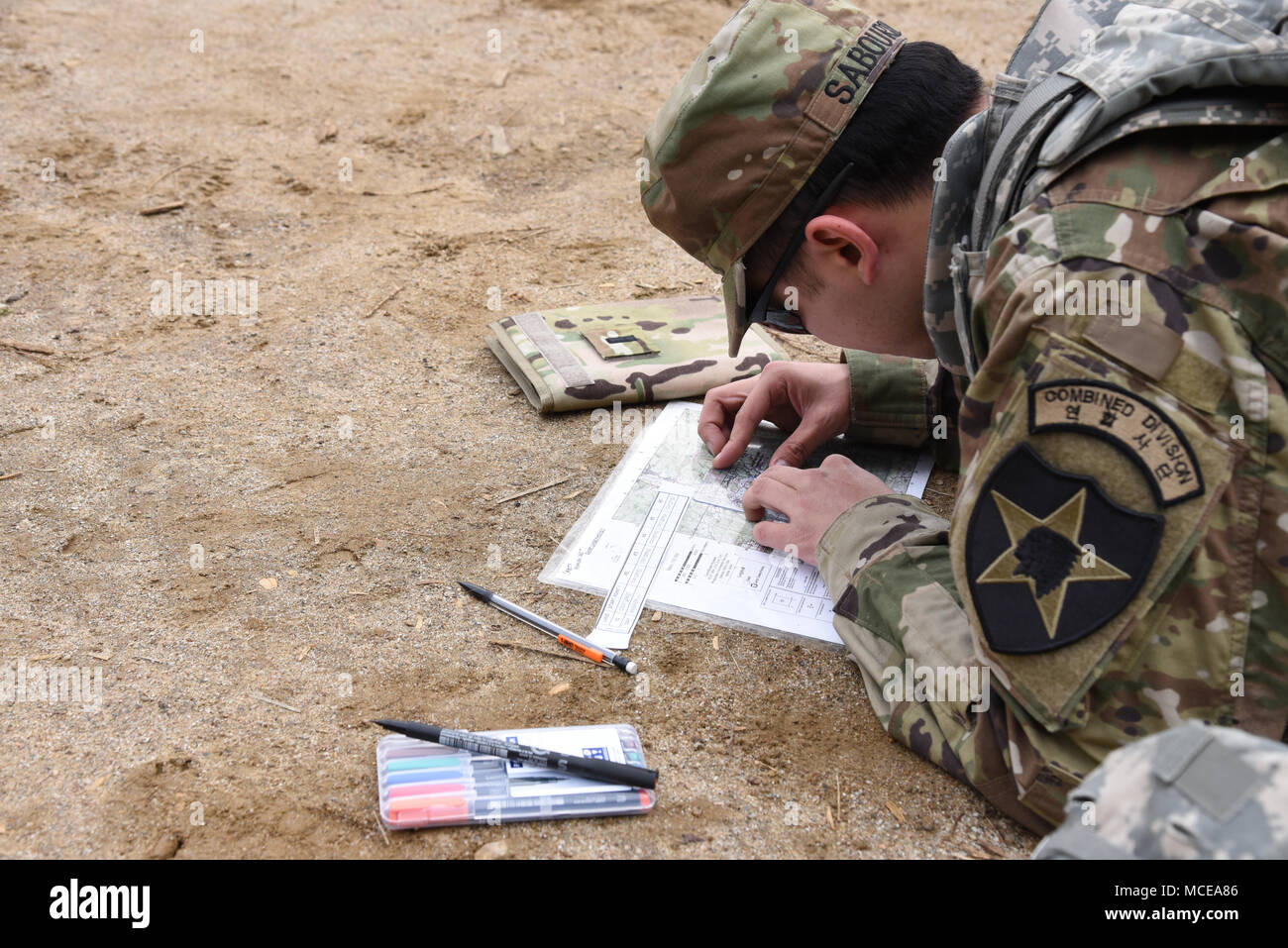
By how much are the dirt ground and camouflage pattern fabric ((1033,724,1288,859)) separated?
0.56m

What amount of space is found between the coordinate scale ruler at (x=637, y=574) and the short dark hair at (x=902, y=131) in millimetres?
768

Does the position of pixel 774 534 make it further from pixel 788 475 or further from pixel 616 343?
pixel 616 343

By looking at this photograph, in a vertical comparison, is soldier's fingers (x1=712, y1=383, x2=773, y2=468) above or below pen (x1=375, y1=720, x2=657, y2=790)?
above

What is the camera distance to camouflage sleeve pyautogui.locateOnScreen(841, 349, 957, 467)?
2.45 m

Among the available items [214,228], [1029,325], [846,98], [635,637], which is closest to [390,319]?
[214,228]

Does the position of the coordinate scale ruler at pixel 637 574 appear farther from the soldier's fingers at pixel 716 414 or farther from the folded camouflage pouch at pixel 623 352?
the folded camouflage pouch at pixel 623 352

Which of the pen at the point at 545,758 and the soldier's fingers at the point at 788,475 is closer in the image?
the pen at the point at 545,758

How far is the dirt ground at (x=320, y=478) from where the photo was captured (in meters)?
1.75

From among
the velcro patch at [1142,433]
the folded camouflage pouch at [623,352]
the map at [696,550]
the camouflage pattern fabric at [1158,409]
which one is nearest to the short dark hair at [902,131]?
the camouflage pattern fabric at [1158,409]

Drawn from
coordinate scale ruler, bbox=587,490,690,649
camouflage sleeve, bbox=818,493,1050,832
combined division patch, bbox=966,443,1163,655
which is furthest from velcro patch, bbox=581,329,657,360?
combined division patch, bbox=966,443,1163,655

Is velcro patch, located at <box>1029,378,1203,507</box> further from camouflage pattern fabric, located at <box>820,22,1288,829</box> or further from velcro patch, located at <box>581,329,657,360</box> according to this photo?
velcro patch, located at <box>581,329,657,360</box>

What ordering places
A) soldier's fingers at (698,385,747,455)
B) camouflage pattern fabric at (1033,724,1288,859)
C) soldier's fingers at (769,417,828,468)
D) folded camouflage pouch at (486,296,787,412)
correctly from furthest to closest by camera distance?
folded camouflage pouch at (486,296,787,412) → soldier's fingers at (698,385,747,455) → soldier's fingers at (769,417,828,468) → camouflage pattern fabric at (1033,724,1288,859)

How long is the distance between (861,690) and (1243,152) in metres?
1.01

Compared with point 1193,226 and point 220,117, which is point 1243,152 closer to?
point 1193,226
